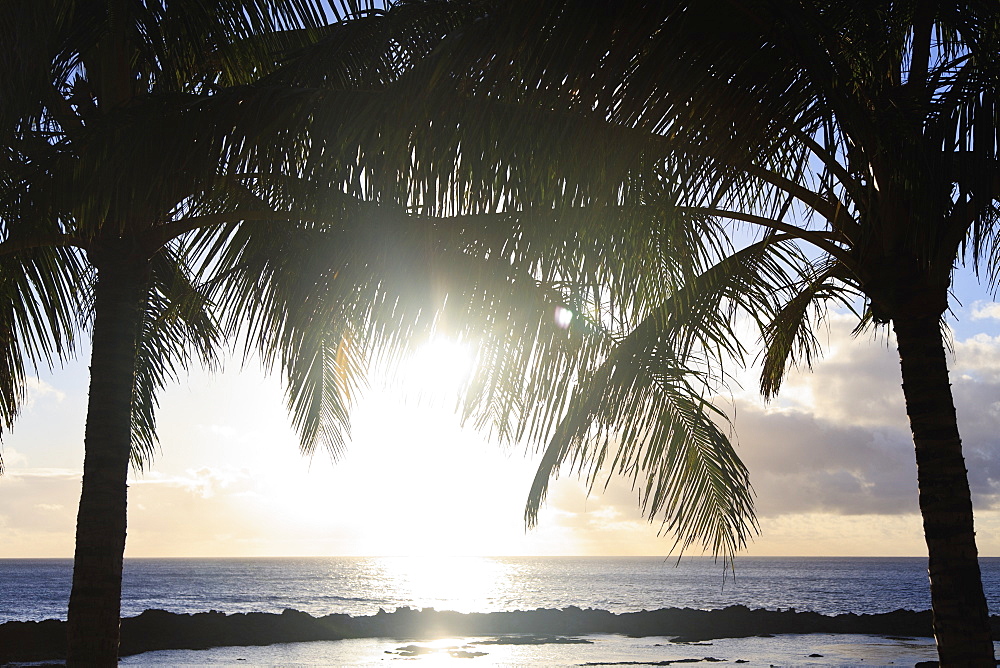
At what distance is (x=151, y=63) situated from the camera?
20.4 ft

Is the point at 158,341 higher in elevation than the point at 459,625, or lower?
higher

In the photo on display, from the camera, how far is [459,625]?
102 feet

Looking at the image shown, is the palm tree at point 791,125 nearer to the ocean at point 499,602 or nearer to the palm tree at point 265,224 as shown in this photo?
the palm tree at point 265,224

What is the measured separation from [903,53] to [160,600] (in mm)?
66622

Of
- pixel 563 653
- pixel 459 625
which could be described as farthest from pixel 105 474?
→ pixel 459 625

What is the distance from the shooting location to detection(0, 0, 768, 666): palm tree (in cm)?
447

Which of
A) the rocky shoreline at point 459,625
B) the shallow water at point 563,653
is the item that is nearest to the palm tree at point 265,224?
the shallow water at point 563,653

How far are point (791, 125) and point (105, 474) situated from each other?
14.5ft

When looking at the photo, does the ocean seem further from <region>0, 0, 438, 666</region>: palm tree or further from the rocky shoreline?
<region>0, 0, 438, 666</region>: palm tree

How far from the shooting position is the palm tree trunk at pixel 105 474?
515 cm

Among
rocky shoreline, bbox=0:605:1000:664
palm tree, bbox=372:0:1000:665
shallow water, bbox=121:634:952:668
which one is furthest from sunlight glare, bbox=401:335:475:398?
rocky shoreline, bbox=0:605:1000:664

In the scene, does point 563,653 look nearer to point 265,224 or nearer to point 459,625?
point 459,625

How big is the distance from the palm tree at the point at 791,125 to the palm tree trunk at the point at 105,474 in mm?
2568

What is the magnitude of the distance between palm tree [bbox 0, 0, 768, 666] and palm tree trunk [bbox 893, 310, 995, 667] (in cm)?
135
